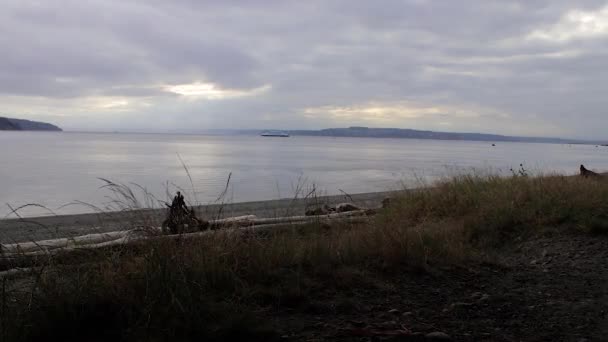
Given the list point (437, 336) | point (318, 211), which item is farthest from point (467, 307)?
point (318, 211)

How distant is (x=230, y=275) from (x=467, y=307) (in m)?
2.06

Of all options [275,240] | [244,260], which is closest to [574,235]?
[275,240]

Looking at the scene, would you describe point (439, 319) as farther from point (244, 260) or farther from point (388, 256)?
point (244, 260)

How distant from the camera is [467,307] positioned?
14.5ft

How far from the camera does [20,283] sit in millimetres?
4703

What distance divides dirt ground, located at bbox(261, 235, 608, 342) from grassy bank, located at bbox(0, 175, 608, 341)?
0.35ft

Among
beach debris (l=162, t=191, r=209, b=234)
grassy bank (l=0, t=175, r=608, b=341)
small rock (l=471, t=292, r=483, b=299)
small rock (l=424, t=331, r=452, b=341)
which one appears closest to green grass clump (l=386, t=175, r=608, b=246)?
grassy bank (l=0, t=175, r=608, b=341)

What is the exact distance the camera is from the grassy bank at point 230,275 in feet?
11.7

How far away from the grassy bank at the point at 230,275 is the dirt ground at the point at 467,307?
108 millimetres

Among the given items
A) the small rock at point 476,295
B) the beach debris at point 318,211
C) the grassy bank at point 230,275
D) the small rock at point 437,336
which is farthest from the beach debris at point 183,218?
the small rock at point 437,336

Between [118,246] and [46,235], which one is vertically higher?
[118,246]

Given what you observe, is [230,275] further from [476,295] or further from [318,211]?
[318,211]

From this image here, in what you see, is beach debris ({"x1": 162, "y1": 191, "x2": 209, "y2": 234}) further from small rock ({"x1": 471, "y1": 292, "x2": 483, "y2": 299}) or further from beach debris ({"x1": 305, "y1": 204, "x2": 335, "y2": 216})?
small rock ({"x1": 471, "y1": 292, "x2": 483, "y2": 299})

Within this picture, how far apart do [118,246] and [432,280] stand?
3321 mm
